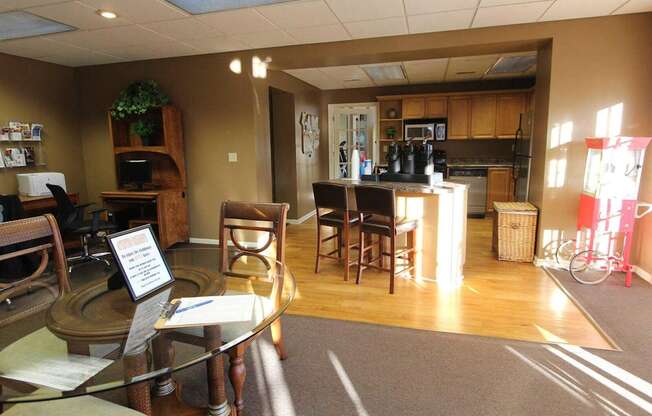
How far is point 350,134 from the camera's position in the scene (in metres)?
7.73

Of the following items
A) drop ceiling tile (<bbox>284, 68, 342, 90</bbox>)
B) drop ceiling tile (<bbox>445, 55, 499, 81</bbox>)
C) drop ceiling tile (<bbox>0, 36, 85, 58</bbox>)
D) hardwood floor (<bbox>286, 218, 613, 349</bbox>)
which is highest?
drop ceiling tile (<bbox>445, 55, 499, 81</bbox>)

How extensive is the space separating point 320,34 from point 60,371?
3609 mm

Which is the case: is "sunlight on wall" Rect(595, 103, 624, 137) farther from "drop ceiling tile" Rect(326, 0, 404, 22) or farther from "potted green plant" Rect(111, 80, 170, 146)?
"potted green plant" Rect(111, 80, 170, 146)

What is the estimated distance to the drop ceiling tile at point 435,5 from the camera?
10.1 feet

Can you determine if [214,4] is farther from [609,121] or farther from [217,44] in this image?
[609,121]

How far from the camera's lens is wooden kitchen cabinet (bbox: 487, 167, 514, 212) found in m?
6.42

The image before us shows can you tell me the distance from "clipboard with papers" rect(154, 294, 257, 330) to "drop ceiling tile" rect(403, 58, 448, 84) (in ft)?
14.7

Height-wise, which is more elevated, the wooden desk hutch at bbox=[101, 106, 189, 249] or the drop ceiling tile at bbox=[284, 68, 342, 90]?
the drop ceiling tile at bbox=[284, 68, 342, 90]

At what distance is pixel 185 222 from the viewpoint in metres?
5.05

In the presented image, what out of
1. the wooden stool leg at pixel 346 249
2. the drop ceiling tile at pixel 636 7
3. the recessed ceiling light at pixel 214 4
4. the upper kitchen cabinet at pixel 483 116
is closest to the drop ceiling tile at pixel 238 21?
the recessed ceiling light at pixel 214 4

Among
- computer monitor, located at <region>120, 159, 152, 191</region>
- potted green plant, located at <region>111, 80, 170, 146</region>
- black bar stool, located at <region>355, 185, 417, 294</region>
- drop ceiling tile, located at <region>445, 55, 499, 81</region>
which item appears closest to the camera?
black bar stool, located at <region>355, 185, 417, 294</region>

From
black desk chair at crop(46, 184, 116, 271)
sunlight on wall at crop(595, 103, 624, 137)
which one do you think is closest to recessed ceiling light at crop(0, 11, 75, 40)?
black desk chair at crop(46, 184, 116, 271)

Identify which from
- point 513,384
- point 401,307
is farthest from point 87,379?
point 401,307

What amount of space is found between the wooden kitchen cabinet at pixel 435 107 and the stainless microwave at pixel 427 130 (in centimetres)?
14
